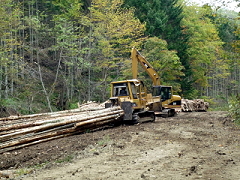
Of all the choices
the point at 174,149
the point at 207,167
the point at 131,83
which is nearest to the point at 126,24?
the point at 131,83

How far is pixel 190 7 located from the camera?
38.5 meters

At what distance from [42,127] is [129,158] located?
3489 millimetres

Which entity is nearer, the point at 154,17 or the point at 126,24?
the point at 126,24

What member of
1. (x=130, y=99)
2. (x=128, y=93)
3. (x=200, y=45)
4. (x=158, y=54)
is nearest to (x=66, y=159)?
(x=130, y=99)

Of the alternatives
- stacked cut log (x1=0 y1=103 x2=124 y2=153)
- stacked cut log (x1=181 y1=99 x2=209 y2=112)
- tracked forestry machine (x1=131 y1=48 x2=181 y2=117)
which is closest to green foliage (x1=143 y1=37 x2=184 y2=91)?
stacked cut log (x1=181 y1=99 x2=209 y2=112)

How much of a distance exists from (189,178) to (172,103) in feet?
51.2

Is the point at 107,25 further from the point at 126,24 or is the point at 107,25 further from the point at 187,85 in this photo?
the point at 187,85

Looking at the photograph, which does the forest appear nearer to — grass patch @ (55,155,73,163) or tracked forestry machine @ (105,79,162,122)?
tracked forestry machine @ (105,79,162,122)

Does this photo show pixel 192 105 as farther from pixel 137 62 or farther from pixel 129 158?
pixel 129 158

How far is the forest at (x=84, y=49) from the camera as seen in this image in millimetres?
19188

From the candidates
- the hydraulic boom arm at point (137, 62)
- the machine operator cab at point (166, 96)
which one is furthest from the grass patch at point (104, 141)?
the machine operator cab at point (166, 96)

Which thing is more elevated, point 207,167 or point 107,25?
point 107,25

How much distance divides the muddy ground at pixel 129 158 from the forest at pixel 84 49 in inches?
238

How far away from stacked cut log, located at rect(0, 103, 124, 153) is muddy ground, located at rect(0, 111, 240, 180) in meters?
0.25
